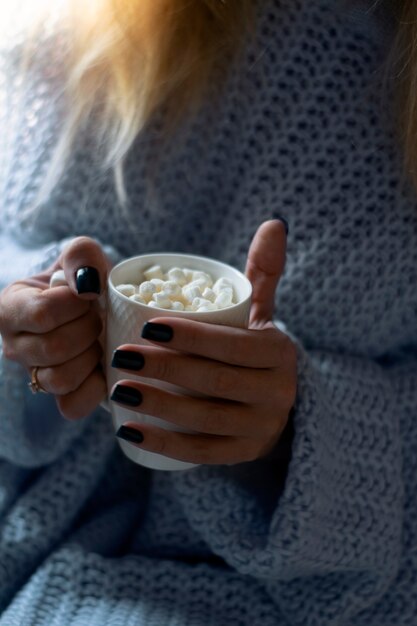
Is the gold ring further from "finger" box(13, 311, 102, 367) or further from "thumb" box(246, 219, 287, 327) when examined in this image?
"thumb" box(246, 219, 287, 327)

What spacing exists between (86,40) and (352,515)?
585 mm

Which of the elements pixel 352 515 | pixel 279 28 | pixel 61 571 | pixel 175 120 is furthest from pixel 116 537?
pixel 279 28

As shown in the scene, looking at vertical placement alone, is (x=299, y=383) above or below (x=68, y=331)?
below

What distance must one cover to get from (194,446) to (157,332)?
0.12 metres

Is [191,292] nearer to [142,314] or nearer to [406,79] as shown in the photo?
[142,314]

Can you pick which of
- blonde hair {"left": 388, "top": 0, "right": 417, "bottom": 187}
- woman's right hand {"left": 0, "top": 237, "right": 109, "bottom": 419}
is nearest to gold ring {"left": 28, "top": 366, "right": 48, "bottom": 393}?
woman's right hand {"left": 0, "top": 237, "right": 109, "bottom": 419}

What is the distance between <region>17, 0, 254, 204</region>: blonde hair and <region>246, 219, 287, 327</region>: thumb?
0.68ft

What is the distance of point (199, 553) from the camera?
0.88 meters

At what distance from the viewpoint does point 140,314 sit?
631mm

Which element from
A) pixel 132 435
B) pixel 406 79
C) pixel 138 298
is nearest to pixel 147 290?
pixel 138 298

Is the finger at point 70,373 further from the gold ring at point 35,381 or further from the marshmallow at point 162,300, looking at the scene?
the marshmallow at point 162,300

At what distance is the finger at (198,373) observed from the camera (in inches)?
25.1

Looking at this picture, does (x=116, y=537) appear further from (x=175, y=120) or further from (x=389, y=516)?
(x=175, y=120)

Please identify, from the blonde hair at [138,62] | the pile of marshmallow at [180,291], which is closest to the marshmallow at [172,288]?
the pile of marshmallow at [180,291]
